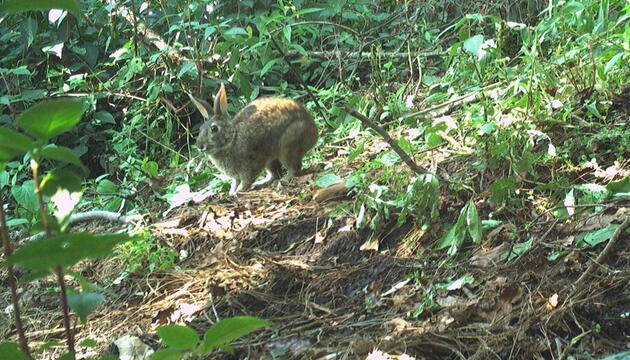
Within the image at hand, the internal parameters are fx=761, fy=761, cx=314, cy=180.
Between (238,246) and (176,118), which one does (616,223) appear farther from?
(176,118)

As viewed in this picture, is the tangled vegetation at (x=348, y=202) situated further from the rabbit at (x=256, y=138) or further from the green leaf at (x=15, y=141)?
the rabbit at (x=256, y=138)

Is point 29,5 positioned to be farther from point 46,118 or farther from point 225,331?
point 225,331

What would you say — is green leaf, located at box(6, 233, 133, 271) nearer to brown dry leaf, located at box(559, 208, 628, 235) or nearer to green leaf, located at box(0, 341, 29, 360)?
green leaf, located at box(0, 341, 29, 360)

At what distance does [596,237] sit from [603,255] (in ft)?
0.61

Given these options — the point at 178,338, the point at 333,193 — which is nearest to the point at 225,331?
the point at 178,338

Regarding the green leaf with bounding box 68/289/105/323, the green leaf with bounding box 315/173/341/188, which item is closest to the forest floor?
the green leaf with bounding box 315/173/341/188

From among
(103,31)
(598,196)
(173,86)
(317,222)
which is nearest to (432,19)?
(173,86)

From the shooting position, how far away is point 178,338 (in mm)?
1577

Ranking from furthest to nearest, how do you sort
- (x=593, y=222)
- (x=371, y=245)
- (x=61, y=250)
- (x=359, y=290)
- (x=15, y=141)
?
1. (x=371, y=245)
2. (x=359, y=290)
3. (x=593, y=222)
4. (x=15, y=141)
5. (x=61, y=250)

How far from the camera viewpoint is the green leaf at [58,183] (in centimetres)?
145

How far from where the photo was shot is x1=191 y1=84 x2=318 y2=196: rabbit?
5.77 m

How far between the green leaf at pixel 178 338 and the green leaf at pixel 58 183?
0.35 meters

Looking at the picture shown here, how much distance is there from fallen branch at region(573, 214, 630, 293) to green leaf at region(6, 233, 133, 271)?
2.23m

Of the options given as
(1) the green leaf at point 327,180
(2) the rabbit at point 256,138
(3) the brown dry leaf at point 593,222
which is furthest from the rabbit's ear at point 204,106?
(3) the brown dry leaf at point 593,222
